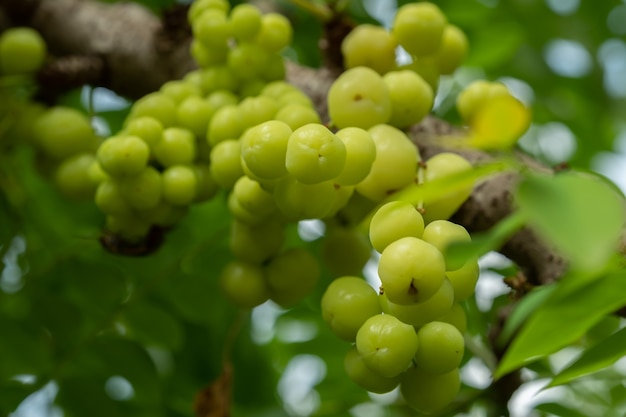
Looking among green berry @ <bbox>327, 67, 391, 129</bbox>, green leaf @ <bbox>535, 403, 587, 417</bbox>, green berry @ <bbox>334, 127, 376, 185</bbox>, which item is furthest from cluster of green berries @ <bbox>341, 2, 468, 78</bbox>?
green leaf @ <bbox>535, 403, 587, 417</bbox>

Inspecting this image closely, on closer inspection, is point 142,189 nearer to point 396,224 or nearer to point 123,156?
point 123,156

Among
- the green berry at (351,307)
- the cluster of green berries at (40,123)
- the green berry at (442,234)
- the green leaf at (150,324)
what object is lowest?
the green leaf at (150,324)

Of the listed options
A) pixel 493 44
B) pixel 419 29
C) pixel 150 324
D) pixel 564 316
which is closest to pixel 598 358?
pixel 564 316

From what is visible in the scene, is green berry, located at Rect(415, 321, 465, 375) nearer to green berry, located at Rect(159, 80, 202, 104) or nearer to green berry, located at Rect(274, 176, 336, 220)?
green berry, located at Rect(274, 176, 336, 220)

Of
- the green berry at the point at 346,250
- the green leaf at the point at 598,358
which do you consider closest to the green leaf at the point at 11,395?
the green berry at the point at 346,250

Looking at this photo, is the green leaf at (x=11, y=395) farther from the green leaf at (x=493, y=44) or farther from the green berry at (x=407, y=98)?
the green leaf at (x=493, y=44)

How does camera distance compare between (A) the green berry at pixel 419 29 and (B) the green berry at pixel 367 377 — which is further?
(A) the green berry at pixel 419 29
